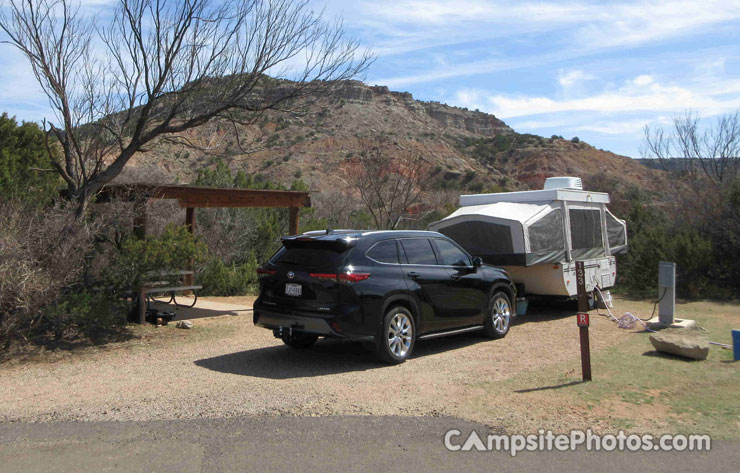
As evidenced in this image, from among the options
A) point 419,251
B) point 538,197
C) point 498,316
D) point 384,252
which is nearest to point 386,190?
point 538,197

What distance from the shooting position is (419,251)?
9.01 meters

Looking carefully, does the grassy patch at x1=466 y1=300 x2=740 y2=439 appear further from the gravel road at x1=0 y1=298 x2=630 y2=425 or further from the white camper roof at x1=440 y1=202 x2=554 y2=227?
the white camper roof at x1=440 y1=202 x2=554 y2=227

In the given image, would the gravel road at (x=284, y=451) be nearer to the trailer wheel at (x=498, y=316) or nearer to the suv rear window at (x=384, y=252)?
the suv rear window at (x=384, y=252)

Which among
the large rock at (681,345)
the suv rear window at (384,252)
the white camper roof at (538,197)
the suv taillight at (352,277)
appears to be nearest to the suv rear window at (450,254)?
the suv rear window at (384,252)

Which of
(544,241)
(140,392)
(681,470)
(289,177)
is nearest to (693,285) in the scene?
(544,241)

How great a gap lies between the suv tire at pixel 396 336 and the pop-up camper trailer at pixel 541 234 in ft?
12.6

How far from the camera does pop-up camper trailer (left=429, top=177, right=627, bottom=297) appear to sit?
11641 mm

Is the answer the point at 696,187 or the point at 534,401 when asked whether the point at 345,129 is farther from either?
the point at 534,401

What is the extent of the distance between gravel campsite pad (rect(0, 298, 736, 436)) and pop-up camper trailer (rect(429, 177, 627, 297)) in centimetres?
172

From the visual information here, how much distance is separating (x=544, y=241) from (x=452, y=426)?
22.7 feet

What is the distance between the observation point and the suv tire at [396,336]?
7.91 meters

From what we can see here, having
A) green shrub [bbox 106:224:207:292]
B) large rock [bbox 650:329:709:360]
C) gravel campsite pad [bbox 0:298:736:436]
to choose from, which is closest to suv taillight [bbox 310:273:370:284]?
gravel campsite pad [bbox 0:298:736:436]

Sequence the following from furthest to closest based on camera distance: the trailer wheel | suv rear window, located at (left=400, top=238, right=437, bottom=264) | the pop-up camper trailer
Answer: the pop-up camper trailer < the trailer wheel < suv rear window, located at (left=400, top=238, right=437, bottom=264)

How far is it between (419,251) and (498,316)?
2141 mm
